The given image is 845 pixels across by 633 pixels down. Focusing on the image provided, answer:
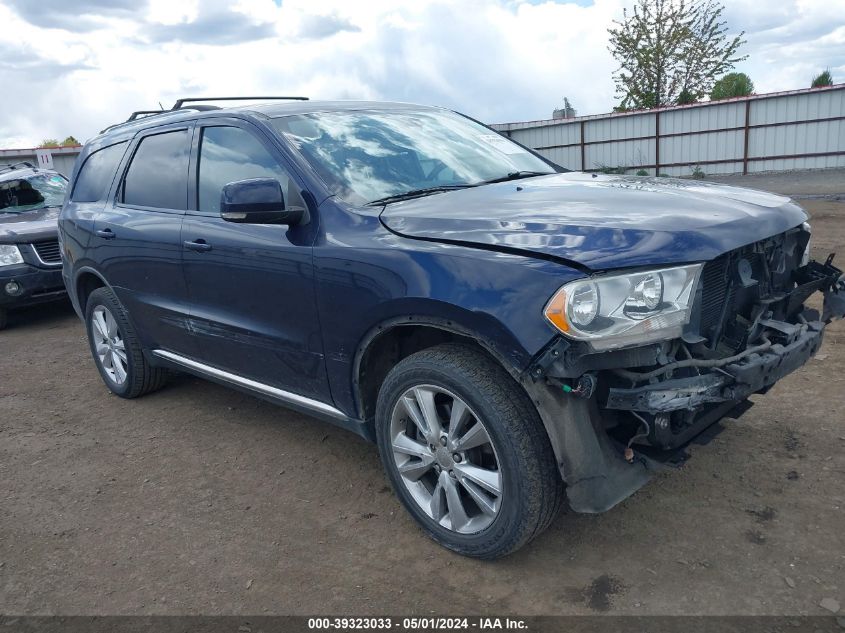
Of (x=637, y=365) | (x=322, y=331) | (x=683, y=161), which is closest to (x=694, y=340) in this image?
(x=637, y=365)

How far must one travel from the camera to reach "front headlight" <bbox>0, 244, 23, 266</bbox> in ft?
24.6

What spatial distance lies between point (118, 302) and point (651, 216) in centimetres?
359

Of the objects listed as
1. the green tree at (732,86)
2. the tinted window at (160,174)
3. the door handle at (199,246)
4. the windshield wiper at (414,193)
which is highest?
the green tree at (732,86)

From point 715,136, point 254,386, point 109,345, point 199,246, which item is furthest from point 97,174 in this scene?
point 715,136

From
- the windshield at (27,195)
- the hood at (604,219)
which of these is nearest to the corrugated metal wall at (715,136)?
the windshield at (27,195)

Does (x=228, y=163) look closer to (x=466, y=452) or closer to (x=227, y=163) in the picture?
(x=227, y=163)

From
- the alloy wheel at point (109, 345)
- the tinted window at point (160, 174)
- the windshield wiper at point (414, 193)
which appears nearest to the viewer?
the windshield wiper at point (414, 193)

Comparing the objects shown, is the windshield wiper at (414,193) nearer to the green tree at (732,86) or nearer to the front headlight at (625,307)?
the front headlight at (625,307)

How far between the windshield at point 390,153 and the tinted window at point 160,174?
2.82 feet

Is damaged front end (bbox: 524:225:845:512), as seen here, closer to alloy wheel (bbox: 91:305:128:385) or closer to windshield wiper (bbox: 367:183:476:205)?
windshield wiper (bbox: 367:183:476:205)

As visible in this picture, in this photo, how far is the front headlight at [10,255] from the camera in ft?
24.6

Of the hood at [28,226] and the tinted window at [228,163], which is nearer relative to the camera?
the tinted window at [228,163]

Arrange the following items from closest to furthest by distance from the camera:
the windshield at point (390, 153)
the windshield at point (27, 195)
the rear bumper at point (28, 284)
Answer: the windshield at point (390, 153), the rear bumper at point (28, 284), the windshield at point (27, 195)

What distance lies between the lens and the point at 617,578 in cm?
265
